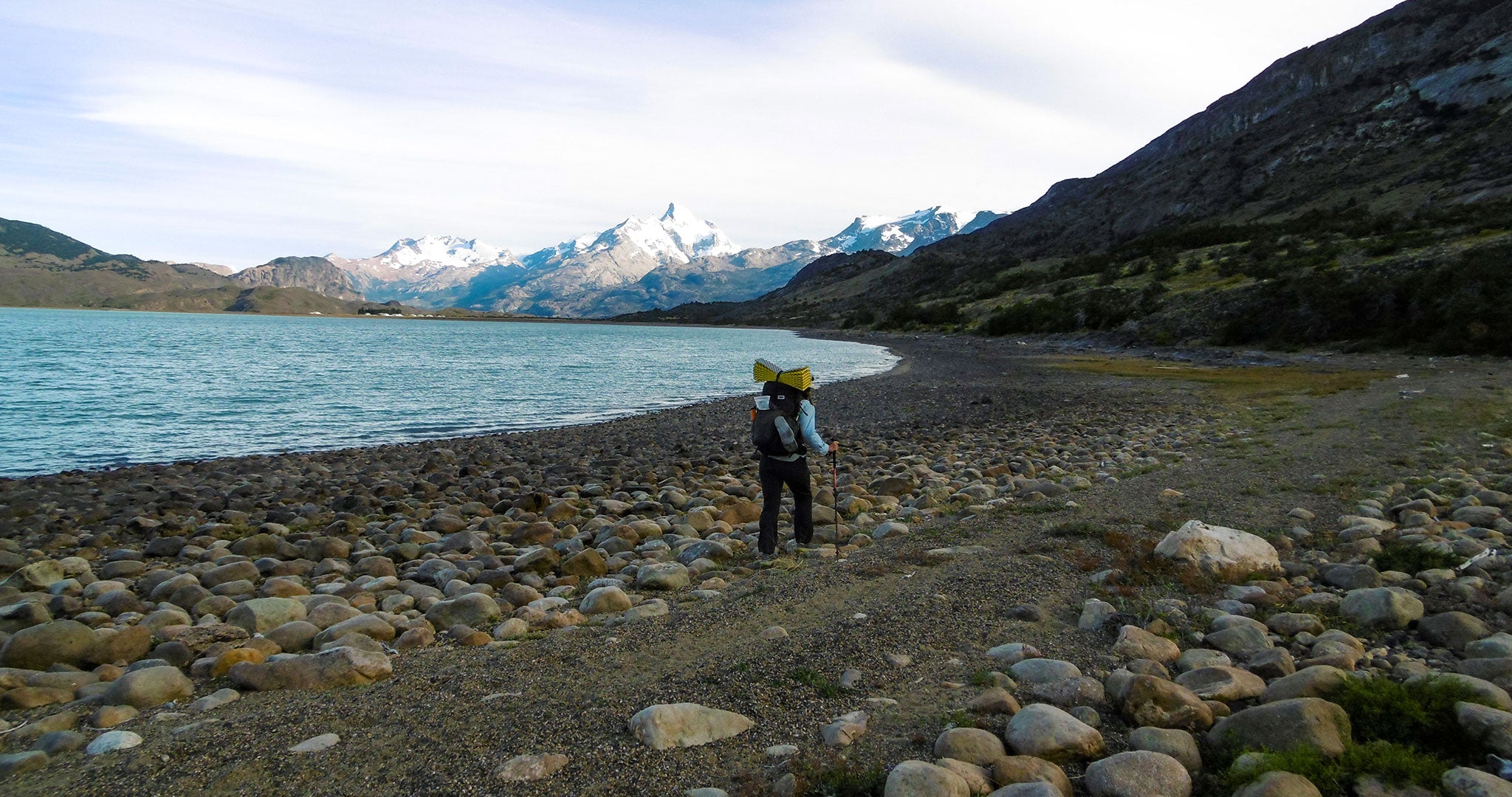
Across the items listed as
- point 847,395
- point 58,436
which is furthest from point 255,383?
point 847,395

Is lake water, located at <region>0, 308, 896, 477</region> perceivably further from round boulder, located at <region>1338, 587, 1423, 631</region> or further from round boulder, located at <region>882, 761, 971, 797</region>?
round boulder, located at <region>882, 761, 971, 797</region>

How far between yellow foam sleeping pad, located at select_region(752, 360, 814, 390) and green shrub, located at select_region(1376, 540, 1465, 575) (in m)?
6.58

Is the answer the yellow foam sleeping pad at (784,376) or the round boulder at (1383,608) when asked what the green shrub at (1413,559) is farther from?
the yellow foam sleeping pad at (784,376)

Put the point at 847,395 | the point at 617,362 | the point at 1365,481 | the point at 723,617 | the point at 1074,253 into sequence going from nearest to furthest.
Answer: the point at 723,617 < the point at 1365,481 < the point at 847,395 < the point at 617,362 < the point at 1074,253

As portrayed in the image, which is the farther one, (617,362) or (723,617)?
(617,362)

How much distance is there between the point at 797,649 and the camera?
262 inches

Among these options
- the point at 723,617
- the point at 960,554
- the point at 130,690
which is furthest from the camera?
the point at 960,554

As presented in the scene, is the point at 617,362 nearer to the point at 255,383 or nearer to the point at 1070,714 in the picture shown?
the point at 255,383

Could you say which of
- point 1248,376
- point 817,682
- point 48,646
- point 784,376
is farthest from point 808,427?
point 1248,376

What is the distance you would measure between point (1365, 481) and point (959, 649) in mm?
9927

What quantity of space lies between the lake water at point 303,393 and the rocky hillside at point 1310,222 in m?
23.0

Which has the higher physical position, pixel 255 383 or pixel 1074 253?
pixel 1074 253

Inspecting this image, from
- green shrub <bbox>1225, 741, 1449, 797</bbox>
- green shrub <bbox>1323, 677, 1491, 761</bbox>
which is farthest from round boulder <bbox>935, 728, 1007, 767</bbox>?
green shrub <bbox>1323, 677, 1491, 761</bbox>

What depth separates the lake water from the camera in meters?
28.4
